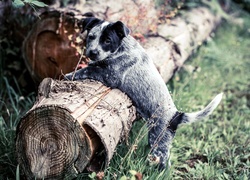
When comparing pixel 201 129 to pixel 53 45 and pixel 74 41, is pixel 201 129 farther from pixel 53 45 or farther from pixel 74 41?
pixel 53 45

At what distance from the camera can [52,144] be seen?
2.77m

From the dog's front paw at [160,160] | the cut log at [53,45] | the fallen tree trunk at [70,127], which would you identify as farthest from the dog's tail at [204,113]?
the cut log at [53,45]

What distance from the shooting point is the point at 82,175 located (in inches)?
115

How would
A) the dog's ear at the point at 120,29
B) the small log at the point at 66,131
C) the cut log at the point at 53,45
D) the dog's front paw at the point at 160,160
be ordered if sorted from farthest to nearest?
the cut log at the point at 53,45 → the dog's front paw at the point at 160,160 → the dog's ear at the point at 120,29 → the small log at the point at 66,131

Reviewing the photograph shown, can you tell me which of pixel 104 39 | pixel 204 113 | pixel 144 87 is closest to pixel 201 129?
pixel 204 113

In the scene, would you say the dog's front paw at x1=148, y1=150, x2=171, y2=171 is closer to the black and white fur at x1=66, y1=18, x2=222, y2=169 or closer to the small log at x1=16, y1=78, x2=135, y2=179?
the black and white fur at x1=66, y1=18, x2=222, y2=169

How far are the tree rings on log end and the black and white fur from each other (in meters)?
0.57

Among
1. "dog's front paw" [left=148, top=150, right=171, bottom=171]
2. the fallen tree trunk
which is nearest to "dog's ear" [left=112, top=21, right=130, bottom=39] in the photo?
the fallen tree trunk

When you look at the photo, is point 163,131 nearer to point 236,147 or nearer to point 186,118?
point 186,118

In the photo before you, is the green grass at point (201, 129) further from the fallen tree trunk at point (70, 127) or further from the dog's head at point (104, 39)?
the dog's head at point (104, 39)

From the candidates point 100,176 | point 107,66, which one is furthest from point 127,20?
point 100,176

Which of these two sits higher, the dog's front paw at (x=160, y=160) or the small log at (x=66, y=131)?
the small log at (x=66, y=131)

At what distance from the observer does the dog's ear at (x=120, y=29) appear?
2863mm

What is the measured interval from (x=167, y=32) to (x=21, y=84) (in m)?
2.00
